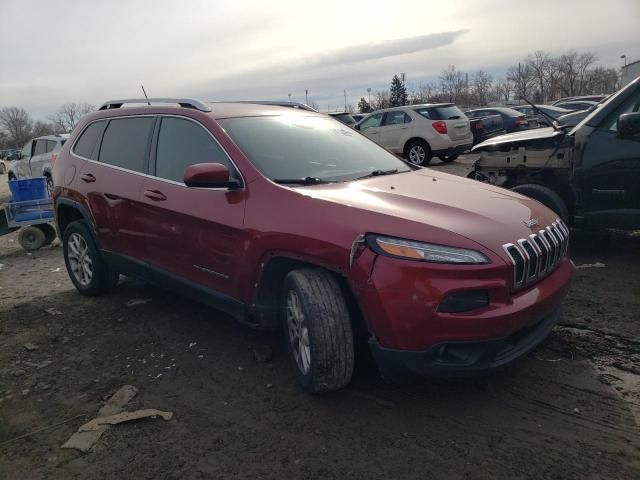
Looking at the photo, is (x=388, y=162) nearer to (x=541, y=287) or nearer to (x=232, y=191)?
(x=232, y=191)

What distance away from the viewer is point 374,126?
50.8 ft

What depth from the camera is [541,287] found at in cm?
294

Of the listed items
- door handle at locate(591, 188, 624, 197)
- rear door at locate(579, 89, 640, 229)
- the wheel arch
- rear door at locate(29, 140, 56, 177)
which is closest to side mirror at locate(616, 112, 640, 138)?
rear door at locate(579, 89, 640, 229)

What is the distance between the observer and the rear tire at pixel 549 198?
17.1 ft

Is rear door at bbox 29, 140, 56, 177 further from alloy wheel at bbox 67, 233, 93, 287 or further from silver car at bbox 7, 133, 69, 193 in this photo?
alloy wheel at bbox 67, 233, 93, 287

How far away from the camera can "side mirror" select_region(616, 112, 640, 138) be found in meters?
4.58

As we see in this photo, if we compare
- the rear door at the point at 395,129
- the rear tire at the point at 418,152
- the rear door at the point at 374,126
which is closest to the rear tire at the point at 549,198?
the rear tire at the point at 418,152

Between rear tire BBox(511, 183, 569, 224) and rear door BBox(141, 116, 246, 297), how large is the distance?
11.0ft

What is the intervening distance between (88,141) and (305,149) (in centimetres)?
252

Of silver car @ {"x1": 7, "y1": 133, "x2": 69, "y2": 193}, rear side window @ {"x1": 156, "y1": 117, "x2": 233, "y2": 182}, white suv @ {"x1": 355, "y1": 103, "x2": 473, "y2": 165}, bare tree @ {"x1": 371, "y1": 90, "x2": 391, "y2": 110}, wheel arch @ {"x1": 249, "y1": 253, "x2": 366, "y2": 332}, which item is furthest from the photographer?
bare tree @ {"x1": 371, "y1": 90, "x2": 391, "y2": 110}

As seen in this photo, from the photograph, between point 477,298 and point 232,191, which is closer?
point 477,298

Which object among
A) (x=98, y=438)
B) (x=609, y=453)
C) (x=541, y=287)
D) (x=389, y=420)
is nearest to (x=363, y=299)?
(x=389, y=420)

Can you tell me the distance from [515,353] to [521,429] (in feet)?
1.25

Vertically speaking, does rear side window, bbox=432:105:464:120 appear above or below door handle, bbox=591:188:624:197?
above
